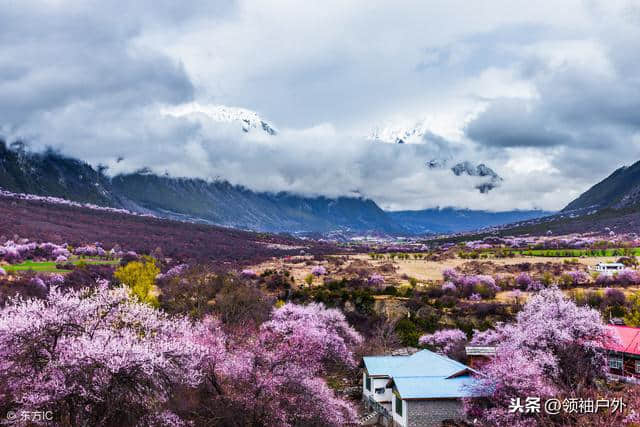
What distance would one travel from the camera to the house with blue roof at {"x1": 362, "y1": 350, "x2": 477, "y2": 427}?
93.9ft

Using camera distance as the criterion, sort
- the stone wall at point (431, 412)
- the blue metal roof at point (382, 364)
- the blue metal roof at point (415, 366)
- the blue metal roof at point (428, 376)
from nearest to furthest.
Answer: the stone wall at point (431, 412) → the blue metal roof at point (428, 376) → the blue metal roof at point (415, 366) → the blue metal roof at point (382, 364)

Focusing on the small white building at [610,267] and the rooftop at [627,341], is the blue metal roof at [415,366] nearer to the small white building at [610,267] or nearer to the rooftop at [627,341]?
the rooftop at [627,341]

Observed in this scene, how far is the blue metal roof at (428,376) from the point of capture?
95.2ft

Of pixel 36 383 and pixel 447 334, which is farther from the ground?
pixel 36 383

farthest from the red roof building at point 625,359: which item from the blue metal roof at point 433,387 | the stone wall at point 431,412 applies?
the stone wall at point 431,412

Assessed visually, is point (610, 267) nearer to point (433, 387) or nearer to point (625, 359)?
point (625, 359)

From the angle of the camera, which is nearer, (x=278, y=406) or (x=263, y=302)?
(x=278, y=406)

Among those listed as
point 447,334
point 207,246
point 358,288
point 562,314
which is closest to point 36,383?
point 562,314

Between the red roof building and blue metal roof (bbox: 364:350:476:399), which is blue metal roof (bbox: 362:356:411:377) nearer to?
A: blue metal roof (bbox: 364:350:476:399)

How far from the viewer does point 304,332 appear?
32.5 meters

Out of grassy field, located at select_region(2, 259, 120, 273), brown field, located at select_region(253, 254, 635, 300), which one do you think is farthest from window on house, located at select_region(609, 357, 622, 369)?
grassy field, located at select_region(2, 259, 120, 273)

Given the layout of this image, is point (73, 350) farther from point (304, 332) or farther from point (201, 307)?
point (201, 307)

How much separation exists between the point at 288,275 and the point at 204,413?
206 feet

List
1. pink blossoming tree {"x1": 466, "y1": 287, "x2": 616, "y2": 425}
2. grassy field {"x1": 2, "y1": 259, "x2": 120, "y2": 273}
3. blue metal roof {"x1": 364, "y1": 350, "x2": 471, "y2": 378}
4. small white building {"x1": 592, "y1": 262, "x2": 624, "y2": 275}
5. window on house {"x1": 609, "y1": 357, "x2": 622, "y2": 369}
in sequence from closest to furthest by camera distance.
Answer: pink blossoming tree {"x1": 466, "y1": 287, "x2": 616, "y2": 425} < blue metal roof {"x1": 364, "y1": 350, "x2": 471, "y2": 378} < window on house {"x1": 609, "y1": 357, "x2": 622, "y2": 369} < grassy field {"x1": 2, "y1": 259, "x2": 120, "y2": 273} < small white building {"x1": 592, "y1": 262, "x2": 624, "y2": 275}
